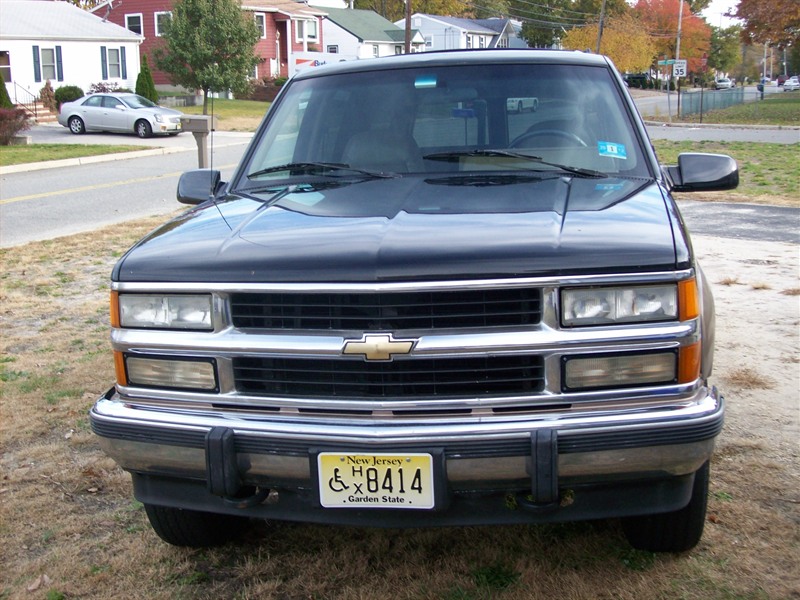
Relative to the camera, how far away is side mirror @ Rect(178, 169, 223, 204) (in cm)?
454

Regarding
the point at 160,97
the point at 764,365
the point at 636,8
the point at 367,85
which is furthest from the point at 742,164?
the point at 636,8

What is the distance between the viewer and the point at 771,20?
45.6 metres

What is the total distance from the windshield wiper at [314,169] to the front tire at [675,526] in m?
1.75

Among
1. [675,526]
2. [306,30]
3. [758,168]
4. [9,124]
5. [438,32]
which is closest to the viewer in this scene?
[675,526]

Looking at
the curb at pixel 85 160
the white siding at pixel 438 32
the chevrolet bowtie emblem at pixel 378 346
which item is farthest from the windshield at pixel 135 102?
the white siding at pixel 438 32

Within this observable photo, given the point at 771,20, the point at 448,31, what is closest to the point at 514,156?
the point at 771,20

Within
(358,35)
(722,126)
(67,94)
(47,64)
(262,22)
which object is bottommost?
(722,126)

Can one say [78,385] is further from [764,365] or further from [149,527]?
[764,365]

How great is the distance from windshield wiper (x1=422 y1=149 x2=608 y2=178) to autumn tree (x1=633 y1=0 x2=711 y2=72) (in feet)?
295

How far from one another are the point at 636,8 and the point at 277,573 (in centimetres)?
9804

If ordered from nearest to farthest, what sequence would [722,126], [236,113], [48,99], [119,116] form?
[119,116] < [722,126] < [48,99] < [236,113]

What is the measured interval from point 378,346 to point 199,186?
1.99 metres

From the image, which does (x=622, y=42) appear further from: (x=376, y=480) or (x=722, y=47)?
(x=376, y=480)

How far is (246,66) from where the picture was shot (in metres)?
39.9
